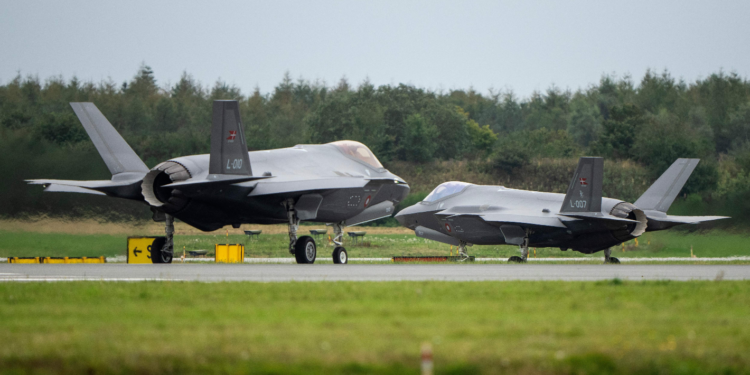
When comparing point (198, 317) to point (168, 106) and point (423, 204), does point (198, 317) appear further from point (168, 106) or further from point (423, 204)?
point (168, 106)

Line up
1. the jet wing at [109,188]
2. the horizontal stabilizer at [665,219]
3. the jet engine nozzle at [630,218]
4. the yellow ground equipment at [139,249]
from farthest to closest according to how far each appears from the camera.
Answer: the horizontal stabilizer at [665,219] < the jet engine nozzle at [630,218] < the yellow ground equipment at [139,249] < the jet wing at [109,188]

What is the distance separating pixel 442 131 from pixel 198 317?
7365cm

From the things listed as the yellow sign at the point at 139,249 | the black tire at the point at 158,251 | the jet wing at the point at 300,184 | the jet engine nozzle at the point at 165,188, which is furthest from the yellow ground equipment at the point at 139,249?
the jet wing at the point at 300,184

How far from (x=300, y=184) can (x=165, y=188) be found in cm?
352

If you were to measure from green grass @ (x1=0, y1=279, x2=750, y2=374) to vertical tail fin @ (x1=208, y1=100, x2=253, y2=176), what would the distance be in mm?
8202

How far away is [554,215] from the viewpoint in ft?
104

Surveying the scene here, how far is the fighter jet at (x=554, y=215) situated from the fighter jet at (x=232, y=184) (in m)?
8.67

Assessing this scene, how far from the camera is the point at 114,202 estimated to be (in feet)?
90.9

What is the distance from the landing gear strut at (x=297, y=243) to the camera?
22.4 meters

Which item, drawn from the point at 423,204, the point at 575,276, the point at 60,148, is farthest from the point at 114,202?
the point at 575,276

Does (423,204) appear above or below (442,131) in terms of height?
below

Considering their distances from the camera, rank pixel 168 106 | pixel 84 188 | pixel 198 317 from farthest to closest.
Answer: pixel 168 106
pixel 84 188
pixel 198 317

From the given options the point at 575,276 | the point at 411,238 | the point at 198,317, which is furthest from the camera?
the point at 411,238

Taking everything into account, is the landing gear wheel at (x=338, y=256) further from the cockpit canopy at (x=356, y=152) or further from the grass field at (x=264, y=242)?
the grass field at (x=264, y=242)
